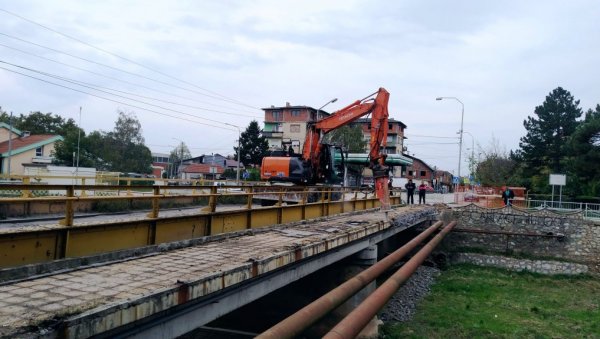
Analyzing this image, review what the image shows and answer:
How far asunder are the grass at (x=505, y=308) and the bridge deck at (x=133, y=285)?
5.87 meters

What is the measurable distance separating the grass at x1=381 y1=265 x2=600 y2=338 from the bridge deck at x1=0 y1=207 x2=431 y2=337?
5868mm

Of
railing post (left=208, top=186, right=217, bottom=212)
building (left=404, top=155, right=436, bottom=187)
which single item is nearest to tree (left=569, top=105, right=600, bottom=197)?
railing post (left=208, top=186, right=217, bottom=212)

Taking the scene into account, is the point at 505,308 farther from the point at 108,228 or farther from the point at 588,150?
the point at 588,150

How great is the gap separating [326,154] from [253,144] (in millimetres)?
39701

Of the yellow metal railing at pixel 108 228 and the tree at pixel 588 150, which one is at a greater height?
the tree at pixel 588 150

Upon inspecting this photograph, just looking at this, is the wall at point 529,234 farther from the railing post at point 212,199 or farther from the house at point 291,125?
the house at point 291,125

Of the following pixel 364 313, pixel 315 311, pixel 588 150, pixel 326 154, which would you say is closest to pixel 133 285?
pixel 315 311

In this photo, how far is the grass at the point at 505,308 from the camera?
12.6m

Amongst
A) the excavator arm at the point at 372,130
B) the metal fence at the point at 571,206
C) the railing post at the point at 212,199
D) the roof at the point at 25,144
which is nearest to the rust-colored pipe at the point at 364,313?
the railing post at the point at 212,199

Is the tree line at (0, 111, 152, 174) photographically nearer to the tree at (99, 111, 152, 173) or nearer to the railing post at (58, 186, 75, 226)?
the tree at (99, 111, 152, 173)

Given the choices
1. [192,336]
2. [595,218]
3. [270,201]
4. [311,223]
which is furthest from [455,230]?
[192,336]

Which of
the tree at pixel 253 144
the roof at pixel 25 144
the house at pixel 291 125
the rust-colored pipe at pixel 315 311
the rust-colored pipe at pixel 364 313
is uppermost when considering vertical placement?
the house at pixel 291 125

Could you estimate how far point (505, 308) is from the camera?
15.2 metres

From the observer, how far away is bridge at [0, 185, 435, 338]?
163 inches
